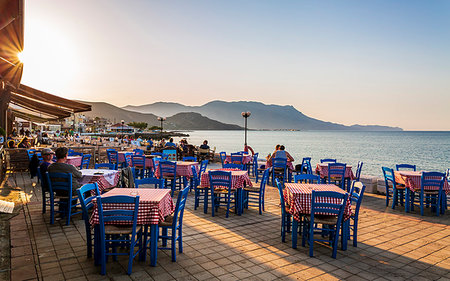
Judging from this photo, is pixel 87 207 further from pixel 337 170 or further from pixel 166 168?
pixel 337 170

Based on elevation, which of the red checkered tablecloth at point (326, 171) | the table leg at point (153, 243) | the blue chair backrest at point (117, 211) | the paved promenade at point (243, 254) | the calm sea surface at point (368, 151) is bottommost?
the calm sea surface at point (368, 151)

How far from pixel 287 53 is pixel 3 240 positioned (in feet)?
54.3

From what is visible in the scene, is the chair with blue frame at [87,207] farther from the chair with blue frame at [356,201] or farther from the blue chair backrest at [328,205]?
the chair with blue frame at [356,201]

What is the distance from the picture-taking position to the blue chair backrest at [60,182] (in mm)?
5152

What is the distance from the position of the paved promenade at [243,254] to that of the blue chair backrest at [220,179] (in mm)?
611

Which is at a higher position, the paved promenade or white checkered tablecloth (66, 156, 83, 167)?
white checkered tablecloth (66, 156, 83, 167)

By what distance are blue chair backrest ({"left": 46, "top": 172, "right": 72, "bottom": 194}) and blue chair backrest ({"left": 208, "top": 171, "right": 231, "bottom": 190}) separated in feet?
8.22

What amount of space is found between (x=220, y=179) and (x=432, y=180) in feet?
14.6

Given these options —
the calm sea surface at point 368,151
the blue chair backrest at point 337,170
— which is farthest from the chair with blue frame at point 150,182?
the calm sea surface at point 368,151

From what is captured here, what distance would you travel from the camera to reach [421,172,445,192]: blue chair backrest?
20.4ft

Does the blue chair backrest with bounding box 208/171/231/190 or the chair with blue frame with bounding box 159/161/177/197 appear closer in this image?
the blue chair backrest with bounding box 208/171/231/190

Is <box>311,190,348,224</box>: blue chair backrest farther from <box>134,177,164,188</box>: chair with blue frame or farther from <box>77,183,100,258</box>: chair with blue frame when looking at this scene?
<box>77,183,100,258</box>: chair with blue frame

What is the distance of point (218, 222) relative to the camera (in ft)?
17.9

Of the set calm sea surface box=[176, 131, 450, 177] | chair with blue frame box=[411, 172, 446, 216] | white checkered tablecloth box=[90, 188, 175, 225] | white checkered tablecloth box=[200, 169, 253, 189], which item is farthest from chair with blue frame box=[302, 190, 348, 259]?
calm sea surface box=[176, 131, 450, 177]
